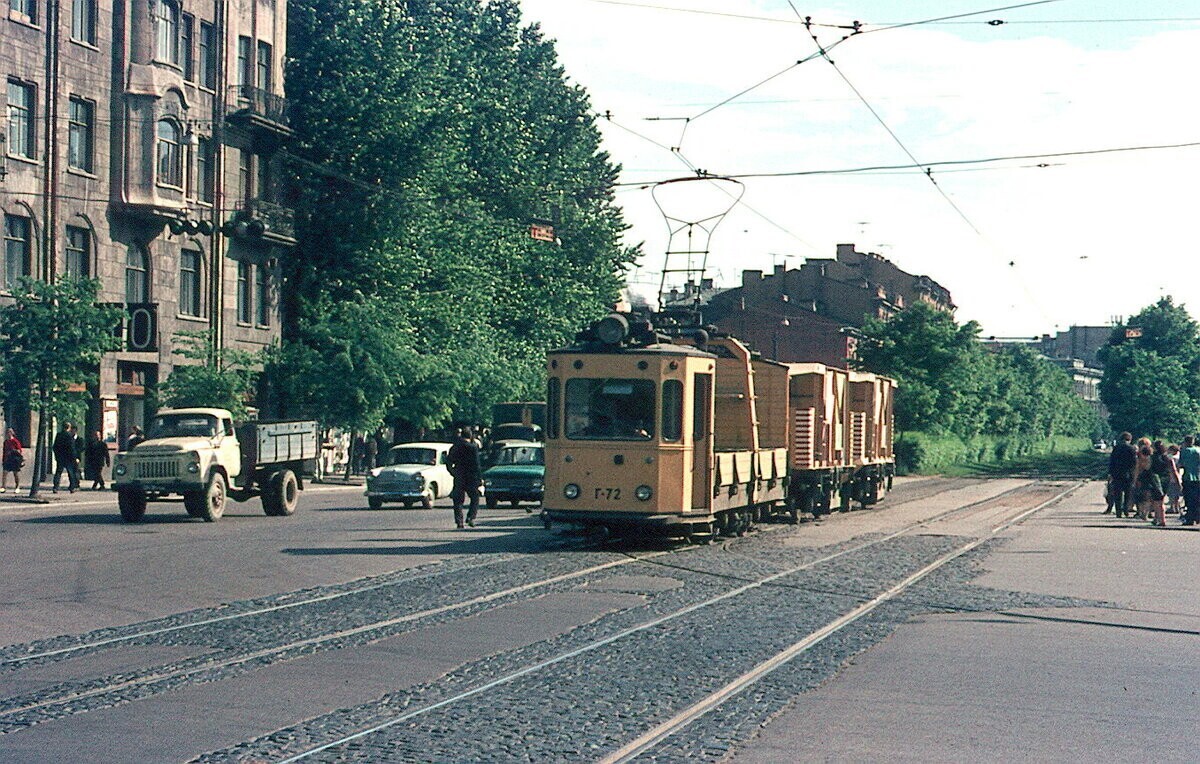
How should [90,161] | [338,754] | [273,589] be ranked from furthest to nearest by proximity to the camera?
[90,161] → [273,589] → [338,754]

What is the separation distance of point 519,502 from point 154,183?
53.0 ft

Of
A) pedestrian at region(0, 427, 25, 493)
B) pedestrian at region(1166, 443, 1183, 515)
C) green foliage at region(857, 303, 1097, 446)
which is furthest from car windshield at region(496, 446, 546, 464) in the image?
green foliage at region(857, 303, 1097, 446)

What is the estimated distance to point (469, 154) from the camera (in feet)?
191

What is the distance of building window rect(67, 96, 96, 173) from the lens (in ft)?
139

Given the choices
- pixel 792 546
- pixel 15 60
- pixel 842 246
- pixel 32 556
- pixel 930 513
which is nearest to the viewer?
pixel 32 556

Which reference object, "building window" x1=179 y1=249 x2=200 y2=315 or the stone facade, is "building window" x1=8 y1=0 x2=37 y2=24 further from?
"building window" x1=179 y1=249 x2=200 y2=315

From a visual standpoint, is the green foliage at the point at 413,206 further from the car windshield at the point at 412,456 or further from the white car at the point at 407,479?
the white car at the point at 407,479

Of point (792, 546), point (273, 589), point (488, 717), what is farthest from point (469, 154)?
point (488, 717)

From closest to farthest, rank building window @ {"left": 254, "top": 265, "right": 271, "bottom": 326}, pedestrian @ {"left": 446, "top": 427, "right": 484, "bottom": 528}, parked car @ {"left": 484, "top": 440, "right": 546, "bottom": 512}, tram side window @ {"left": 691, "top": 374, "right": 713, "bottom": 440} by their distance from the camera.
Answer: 1. tram side window @ {"left": 691, "top": 374, "right": 713, "bottom": 440}
2. pedestrian @ {"left": 446, "top": 427, "right": 484, "bottom": 528}
3. parked car @ {"left": 484, "top": 440, "right": 546, "bottom": 512}
4. building window @ {"left": 254, "top": 265, "right": 271, "bottom": 326}

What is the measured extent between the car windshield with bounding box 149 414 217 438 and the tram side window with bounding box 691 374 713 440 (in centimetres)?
1072

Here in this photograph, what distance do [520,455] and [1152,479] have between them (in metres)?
13.4

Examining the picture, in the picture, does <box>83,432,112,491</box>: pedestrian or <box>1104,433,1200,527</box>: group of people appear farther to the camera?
<box>83,432,112,491</box>: pedestrian

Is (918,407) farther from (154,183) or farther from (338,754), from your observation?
(338,754)

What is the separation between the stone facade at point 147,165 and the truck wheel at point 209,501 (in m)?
10.5
